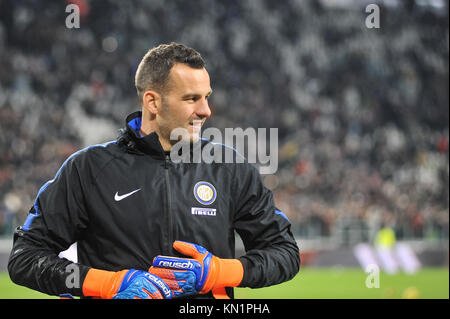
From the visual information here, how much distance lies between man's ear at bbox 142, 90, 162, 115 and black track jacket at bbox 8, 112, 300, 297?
0.45 ft

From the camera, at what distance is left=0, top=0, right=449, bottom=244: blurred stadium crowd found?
17.4m

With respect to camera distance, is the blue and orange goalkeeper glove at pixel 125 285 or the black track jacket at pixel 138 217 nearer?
the blue and orange goalkeeper glove at pixel 125 285

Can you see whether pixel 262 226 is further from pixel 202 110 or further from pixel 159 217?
pixel 202 110

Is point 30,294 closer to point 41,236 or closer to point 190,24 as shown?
point 41,236

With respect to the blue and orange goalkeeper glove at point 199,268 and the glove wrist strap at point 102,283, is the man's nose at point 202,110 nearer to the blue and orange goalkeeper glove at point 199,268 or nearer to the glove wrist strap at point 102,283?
the blue and orange goalkeeper glove at point 199,268

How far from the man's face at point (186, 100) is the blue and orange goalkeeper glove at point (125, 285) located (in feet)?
2.27

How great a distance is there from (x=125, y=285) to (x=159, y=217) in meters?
0.35

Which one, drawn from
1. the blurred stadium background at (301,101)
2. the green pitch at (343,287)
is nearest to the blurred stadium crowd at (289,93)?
the blurred stadium background at (301,101)

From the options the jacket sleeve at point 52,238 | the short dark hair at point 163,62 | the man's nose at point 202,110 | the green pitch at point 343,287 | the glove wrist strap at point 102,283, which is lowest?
the green pitch at point 343,287

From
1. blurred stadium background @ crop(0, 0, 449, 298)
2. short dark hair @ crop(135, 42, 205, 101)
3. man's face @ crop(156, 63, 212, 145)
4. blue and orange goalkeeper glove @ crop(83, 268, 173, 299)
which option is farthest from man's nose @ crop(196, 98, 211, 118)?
blurred stadium background @ crop(0, 0, 449, 298)

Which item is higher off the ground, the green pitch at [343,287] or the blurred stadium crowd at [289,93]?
the blurred stadium crowd at [289,93]

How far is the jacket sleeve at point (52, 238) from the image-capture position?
2619 mm

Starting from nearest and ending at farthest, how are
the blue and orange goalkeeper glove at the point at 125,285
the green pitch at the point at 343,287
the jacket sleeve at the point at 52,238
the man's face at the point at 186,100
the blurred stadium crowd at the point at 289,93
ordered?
the blue and orange goalkeeper glove at the point at 125,285 → the jacket sleeve at the point at 52,238 → the man's face at the point at 186,100 → the green pitch at the point at 343,287 → the blurred stadium crowd at the point at 289,93

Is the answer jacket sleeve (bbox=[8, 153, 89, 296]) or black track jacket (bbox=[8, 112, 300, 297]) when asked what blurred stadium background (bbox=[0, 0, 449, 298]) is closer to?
black track jacket (bbox=[8, 112, 300, 297])
